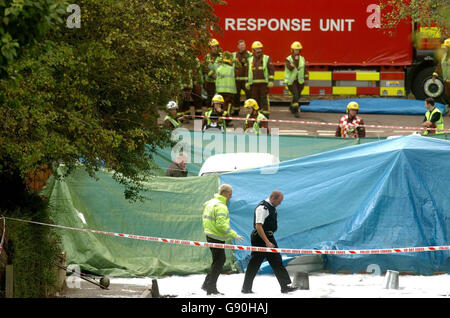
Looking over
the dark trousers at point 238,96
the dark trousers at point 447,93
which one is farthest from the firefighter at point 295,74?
the dark trousers at point 447,93

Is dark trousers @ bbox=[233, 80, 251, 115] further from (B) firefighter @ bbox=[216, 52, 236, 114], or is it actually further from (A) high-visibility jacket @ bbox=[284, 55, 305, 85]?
(A) high-visibility jacket @ bbox=[284, 55, 305, 85]

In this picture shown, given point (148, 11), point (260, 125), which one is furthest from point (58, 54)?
point (260, 125)

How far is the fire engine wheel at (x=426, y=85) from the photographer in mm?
25125

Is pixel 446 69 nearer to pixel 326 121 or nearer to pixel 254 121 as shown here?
pixel 326 121

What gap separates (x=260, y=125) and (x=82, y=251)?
6.41 m

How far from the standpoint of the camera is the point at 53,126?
1020cm

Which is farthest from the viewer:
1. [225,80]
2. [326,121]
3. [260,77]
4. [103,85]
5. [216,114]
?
[326,121]

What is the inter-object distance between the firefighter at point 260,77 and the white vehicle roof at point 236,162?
663 centimetres

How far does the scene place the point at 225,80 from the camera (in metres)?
23.3

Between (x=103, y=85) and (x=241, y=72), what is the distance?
1320 centimetres

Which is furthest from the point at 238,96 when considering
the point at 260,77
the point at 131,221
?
the point at 131,221

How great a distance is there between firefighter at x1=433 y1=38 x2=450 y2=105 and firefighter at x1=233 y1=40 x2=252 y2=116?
5.01 metres

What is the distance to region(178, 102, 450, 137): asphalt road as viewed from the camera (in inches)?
889

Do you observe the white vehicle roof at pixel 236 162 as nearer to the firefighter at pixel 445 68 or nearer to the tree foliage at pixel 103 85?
the tree foliage at pixel 103 85
